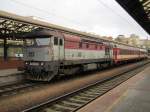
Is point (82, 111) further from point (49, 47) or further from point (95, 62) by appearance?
point (95, 62)

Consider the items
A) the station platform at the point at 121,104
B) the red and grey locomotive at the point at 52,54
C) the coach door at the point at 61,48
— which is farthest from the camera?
the coach door at the point at 61,48

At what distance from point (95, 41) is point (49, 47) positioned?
8.96 m

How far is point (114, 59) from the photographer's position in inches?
1308

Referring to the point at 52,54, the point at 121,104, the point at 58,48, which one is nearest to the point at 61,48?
the point at 58,48

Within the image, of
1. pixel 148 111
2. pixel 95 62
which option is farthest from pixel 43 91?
pixel 95 62

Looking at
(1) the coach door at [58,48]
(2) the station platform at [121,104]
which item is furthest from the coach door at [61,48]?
(2) the station platform at [121,104]

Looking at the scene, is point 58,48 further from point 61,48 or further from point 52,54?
point 52,54

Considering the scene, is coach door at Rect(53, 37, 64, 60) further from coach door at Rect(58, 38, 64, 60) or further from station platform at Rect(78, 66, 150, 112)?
station platform at Rect(78, 66, 150, 112)

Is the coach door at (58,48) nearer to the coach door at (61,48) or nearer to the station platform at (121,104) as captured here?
the coach door at (61,48)

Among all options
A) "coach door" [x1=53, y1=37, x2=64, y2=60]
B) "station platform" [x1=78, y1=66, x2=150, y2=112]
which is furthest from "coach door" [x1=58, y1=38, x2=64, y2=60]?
"station platform" [x1=78, y1=66, x2=150, y2=112]

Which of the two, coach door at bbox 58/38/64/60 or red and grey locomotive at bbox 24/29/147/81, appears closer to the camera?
red and grey locomotive at bbox 24/29/147/81

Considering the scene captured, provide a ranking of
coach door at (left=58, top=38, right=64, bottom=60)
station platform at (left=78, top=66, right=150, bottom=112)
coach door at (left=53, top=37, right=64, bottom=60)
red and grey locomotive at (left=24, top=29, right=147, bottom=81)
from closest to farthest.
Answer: station platform at (left=78, top=66, right=150, bottom=112) → red and grey locomotive at (left=24, top=29, right=147, bottom=81) → coach door at (left=53, top=37, right=64, bottom=60) → coach door at (left=58, top=38, right=64, bottom=60)

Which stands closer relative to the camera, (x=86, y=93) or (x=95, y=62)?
(x=86, y=93)

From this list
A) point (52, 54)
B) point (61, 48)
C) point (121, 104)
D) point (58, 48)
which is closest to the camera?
point (121, 104)
